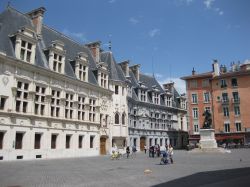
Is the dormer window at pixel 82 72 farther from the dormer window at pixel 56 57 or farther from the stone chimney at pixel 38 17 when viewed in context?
the stone chimney at pixel 38 17

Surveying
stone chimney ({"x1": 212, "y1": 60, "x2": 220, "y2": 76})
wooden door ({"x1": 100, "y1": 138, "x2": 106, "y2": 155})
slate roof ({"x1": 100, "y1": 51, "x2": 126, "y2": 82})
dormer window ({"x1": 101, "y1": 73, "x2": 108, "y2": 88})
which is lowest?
wooden door ({"x1": 100, "y1": 138, "x2": 106, "y2": 155})

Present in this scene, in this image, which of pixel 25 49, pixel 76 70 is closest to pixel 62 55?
pixel 76 70

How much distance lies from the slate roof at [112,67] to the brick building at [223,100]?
64.4ft

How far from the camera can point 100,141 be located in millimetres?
37719

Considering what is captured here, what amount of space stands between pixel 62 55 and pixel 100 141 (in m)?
13.0

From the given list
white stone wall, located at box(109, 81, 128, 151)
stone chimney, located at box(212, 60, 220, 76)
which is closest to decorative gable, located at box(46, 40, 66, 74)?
white stone wall, located at box(109, 81, 128, 151)

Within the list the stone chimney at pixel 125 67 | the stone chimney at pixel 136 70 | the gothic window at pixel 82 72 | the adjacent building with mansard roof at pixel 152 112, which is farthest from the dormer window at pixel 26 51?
the stone chimney at pixel 136 70

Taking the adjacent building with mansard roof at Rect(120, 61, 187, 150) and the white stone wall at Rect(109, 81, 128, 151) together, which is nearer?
the white stone wall at Rect(109, 81, 128, 151)

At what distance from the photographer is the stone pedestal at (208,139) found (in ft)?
113

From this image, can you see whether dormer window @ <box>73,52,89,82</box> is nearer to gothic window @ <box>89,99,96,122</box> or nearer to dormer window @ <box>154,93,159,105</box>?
gothic window @ <box>89,99,96,122</box>

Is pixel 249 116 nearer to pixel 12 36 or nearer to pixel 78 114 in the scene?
pixel 78 114

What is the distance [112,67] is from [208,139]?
59.4ft

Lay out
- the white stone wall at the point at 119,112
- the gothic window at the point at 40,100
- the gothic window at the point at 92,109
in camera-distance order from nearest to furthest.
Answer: the gothic window at the point at 40,100
the gothic window at the point at 92,109
the white stone wall at the point at 119,112

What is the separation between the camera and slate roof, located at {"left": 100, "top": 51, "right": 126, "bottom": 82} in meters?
42.1
